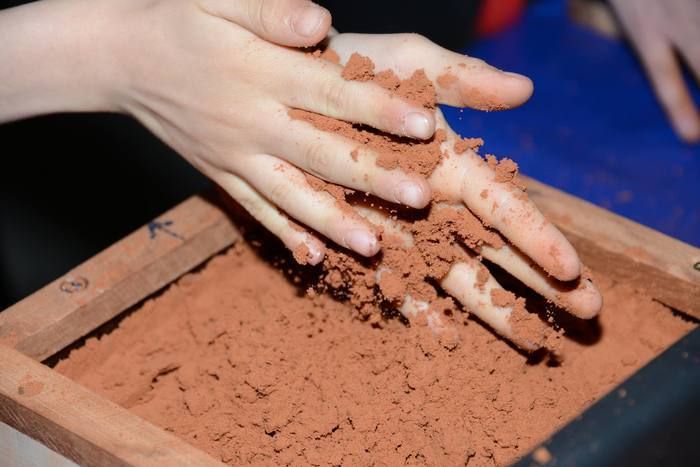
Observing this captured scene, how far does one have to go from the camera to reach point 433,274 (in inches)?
33.0

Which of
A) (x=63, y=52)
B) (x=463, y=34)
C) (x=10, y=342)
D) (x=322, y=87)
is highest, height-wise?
(x=322, y=87)

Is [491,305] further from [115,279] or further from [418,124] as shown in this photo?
[115,279]

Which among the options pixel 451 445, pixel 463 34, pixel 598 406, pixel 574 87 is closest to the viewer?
pixel 598 406

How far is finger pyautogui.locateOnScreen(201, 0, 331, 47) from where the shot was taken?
2.51 feet

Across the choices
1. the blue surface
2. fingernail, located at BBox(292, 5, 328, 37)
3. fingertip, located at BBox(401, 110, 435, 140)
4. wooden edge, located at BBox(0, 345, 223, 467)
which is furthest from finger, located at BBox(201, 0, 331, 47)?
the blue surface

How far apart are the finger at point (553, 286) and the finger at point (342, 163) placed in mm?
144

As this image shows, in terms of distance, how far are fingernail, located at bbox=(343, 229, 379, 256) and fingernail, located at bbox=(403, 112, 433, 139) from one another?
0.35ft

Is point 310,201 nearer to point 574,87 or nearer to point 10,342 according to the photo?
point 10,342

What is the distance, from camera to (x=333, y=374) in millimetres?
851

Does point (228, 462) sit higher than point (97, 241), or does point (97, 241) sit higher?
point (228, 462)

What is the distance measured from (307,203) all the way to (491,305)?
227mm

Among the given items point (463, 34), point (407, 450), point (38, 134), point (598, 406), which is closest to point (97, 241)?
point (38, 134)

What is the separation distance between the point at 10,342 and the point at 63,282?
0.10 metres

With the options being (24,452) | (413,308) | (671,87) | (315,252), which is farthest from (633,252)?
(24,452)
